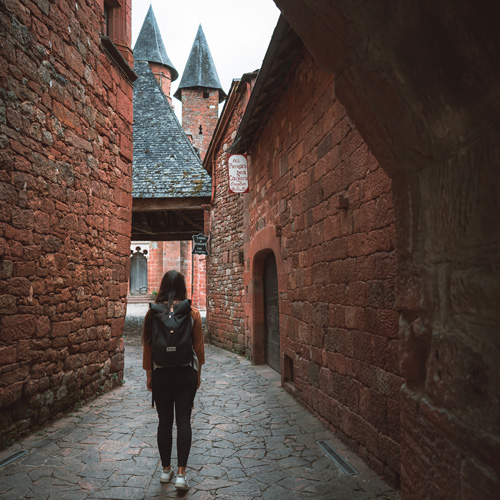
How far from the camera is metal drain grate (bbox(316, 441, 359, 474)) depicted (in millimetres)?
3264

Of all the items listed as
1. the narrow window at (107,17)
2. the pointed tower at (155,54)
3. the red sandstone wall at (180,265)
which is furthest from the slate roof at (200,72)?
the narrow window at (107,17)

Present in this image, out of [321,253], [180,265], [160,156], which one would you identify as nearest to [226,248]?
[160,156]

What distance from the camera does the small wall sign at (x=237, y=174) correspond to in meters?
8.27

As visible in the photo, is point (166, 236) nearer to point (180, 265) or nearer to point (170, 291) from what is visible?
point (180, 265)

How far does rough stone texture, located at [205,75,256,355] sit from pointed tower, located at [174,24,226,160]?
60.4ft

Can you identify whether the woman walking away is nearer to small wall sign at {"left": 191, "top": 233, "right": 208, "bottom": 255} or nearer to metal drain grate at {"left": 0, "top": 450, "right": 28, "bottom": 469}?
metal drain grate at {"left": 0, "top": 450, "right": 28, "bottom": 469}

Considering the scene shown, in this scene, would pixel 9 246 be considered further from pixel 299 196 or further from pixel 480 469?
pixel 480 469

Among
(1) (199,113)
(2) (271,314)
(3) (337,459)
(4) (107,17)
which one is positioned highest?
(1) (199,113)

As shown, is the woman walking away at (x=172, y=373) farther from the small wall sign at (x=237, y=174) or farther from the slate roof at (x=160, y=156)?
the slate roof at (x=160, y=156)

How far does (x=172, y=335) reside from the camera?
2973mm

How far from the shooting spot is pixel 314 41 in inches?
62.8

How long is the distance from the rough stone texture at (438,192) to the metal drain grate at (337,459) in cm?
172

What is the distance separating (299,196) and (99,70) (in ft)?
9.89

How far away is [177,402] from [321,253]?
6.97ft
